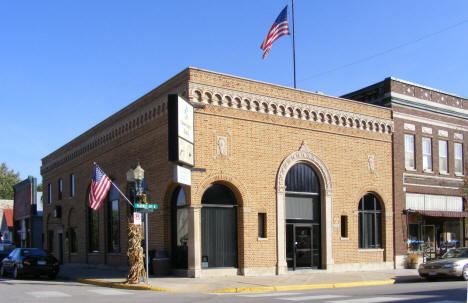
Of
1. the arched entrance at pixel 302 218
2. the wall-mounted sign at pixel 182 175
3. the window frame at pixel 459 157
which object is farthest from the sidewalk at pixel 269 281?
the window frame at pixel 459 157

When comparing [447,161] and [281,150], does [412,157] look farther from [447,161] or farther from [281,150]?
[281,150]

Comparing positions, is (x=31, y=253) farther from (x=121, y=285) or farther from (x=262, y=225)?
(x=262, y=225)

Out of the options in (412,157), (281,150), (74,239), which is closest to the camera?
(281,150)

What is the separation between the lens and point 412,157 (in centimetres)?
2764

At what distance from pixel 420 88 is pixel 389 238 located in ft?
27.4

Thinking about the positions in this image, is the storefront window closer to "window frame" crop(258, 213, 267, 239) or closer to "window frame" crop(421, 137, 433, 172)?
"window frame" crop(421, 137, 433, 172)

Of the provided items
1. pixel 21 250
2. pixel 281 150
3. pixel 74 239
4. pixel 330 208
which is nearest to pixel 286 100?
pixel 281 150

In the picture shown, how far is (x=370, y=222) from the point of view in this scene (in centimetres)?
2583

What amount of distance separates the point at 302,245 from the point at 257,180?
13.1 ft

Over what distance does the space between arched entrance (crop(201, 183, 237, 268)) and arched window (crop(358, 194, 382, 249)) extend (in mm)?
7389

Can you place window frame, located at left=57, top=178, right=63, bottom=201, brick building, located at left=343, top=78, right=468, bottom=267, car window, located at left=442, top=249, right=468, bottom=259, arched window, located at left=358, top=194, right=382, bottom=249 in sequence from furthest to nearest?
1. window frame, located at left=57, top=178, right=63, bottom=201
2. brick building, located at left=343, top=78, right=468, bottom=267
3. arched window, located at left=358, top=194, right=382, bottom=249
4. car window, located at left=442, top=249, right=468, bottom=259

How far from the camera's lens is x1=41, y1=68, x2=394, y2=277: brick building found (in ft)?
68.5

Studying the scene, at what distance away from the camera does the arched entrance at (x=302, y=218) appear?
23.0 metres

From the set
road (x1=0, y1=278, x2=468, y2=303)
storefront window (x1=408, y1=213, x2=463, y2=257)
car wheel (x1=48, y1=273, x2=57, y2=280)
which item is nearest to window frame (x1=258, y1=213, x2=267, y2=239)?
road (x1=0, y1=278, x2=468, y2=303)
